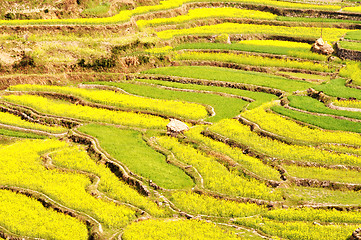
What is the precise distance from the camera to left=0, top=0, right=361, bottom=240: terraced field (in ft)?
85.1

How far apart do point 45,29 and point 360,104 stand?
2679cm

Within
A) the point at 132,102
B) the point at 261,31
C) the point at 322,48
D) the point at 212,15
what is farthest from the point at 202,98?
the point at 212,15

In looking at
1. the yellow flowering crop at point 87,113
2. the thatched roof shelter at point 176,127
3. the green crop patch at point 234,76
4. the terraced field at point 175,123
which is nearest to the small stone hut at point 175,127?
the thatched roof shelter at point 176,127

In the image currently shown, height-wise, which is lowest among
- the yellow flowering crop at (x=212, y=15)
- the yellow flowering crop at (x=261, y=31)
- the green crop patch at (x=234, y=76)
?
the green crop patch at (x=234, y=76)

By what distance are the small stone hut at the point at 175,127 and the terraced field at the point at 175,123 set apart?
0.37 feet

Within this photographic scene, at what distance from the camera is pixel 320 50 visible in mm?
51906

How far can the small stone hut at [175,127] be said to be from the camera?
35.5 meters

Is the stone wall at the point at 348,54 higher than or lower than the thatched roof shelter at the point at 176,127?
higher

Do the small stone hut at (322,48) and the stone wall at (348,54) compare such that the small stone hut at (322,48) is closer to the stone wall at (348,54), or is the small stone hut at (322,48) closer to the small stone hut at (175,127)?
the stone wall at (348,54)

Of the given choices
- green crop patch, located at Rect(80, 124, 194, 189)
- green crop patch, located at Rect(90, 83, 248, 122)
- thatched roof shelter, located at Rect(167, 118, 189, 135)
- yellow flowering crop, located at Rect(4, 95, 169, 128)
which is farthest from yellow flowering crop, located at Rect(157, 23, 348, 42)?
green crop patch, located at Rect(80, 124, 194, 189)

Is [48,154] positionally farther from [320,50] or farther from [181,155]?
[320,50]

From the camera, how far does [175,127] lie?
117 feet

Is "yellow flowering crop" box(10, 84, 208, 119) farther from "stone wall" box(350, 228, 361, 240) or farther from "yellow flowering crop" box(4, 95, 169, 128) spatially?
"stone wall" box(350, 228, 361, 240)

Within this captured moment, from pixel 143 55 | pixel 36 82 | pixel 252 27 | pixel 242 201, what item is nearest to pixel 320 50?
pixel 252 27
